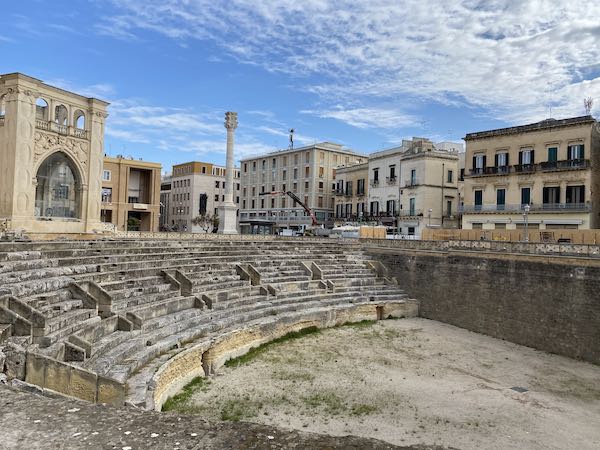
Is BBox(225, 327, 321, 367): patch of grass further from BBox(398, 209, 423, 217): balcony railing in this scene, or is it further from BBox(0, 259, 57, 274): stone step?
BBox(398, 209, 423, 217): balcony railing

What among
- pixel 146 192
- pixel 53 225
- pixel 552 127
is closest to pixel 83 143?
pixel 53 225

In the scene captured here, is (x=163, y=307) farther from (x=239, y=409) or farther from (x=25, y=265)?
(x=239, y=409)

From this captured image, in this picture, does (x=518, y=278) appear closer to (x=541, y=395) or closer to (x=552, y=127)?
(x=541, y=395)

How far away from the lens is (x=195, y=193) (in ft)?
258

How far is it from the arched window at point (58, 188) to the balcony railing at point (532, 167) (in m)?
29.7

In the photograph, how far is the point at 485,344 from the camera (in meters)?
20.9

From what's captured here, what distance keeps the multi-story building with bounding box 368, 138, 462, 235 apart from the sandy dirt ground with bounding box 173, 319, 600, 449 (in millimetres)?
25984

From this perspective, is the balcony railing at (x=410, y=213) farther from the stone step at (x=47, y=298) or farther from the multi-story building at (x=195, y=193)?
the stone step at (x=47, y=298)

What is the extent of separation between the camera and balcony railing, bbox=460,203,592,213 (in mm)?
32812

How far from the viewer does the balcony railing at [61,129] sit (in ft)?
90.7

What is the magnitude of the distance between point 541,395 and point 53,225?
1036 inches

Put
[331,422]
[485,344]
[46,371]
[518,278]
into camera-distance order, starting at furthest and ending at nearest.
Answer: [518,278] < [485,344] < [331,422] < [46,371]

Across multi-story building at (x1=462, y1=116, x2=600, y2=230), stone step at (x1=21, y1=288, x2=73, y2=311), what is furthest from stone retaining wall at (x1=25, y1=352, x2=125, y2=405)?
multi-story building at (x1=462, y1=116, x2=600, y2=230)

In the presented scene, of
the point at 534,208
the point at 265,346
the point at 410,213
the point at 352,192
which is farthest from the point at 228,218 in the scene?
the point at 352,192
